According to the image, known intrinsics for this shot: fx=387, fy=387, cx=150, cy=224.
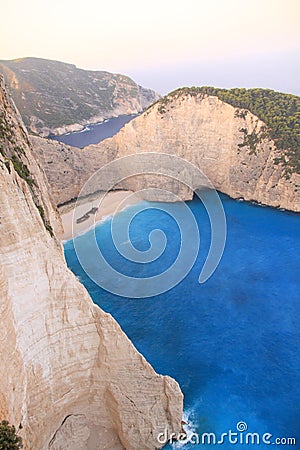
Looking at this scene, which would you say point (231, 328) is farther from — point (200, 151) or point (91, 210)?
point (200, 151)

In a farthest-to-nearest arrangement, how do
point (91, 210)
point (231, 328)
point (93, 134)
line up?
point (93, 134) → point (91, 210) → point (231, 328)

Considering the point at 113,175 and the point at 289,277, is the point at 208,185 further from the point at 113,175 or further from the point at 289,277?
the point at 289,277

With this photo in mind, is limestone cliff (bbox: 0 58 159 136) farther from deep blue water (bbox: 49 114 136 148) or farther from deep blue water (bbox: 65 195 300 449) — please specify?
deep blue water (bbox: 65 195 300 449)

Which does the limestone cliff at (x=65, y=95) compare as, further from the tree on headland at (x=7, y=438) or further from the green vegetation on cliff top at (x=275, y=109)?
the tree on headland at (x=7, y=438)

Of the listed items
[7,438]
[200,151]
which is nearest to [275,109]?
[200,151]

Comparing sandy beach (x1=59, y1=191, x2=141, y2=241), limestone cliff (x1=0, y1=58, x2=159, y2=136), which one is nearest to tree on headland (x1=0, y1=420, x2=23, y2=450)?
sandy beach (x1=59, y1=191, x2=141, y2=241)

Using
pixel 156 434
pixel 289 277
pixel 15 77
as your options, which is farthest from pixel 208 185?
pixel 15 77
